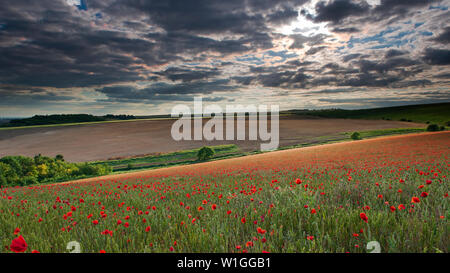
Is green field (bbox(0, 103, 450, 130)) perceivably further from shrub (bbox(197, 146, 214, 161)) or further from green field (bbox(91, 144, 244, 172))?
shrub (bbox(197, 146, 214, 161))

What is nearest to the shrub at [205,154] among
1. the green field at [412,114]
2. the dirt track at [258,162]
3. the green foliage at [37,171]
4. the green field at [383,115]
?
the green foliage at [37,171]

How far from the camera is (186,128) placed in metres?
92.8

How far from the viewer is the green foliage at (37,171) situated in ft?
89.7

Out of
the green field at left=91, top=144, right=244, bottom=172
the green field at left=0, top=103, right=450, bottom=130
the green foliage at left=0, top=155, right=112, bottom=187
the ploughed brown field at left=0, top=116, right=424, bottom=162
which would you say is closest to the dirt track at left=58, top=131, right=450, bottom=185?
the green foliage at left=0, top=155, right=112, bottom=187

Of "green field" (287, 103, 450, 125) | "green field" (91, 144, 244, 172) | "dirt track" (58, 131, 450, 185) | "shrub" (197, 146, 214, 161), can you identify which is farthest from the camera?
"green field" (287, 103, 450, 125)

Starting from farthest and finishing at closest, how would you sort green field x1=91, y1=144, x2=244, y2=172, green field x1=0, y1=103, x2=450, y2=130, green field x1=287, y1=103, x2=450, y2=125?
green field x1=0, y1=103, x2=450, y2=130, green field x1=287, y1=103, x2=450, y2=125, green field x1=91, y1=144, x2=244, y2=172

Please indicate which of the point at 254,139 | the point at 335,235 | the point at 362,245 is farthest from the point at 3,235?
the point at 254,139

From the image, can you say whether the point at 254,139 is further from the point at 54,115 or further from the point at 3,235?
the point at 54,115

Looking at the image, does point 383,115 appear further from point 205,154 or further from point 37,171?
point 37,171

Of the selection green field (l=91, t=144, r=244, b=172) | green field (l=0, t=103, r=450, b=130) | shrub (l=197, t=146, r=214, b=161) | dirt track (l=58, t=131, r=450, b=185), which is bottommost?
green field (l=91, t=144, r=244, b=172)

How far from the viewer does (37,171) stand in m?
31.3

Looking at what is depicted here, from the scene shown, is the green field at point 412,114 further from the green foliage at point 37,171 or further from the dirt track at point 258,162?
the green foliage at point 37,171

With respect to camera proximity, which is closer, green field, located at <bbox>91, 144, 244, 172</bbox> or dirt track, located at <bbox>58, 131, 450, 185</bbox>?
dirt track, located at <bbox>58, 131, 450, 185</bbox>

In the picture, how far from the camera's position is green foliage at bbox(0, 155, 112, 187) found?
89.7 ft
